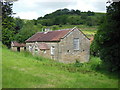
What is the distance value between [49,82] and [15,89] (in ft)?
6.78

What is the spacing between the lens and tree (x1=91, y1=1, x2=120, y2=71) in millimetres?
10430

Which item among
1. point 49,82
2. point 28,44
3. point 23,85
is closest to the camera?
point 23,85

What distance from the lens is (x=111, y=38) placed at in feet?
35.7

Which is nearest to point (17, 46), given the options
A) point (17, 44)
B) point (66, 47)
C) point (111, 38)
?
point (17, 44)

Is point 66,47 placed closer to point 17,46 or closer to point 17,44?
point 17,46

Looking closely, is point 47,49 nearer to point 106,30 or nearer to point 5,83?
point 106,30

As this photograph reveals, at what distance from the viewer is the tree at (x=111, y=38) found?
1043cm

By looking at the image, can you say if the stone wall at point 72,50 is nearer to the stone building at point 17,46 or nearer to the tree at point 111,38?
the tree at point 111,38

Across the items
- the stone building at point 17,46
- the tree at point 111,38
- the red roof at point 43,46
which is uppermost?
the tree at point 111,38

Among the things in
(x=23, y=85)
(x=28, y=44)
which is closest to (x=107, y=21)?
(x=23, y=85)

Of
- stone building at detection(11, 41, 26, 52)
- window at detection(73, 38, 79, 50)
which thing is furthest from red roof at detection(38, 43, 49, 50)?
stone building at detection(11, 41, 26, 52)

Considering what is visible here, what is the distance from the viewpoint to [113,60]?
10562 mm

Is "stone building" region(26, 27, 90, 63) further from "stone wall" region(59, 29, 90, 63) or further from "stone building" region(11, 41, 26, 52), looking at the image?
"stone building" region(11, 41, 26, 52)

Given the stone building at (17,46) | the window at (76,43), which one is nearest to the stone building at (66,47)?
the window at (76,43)
